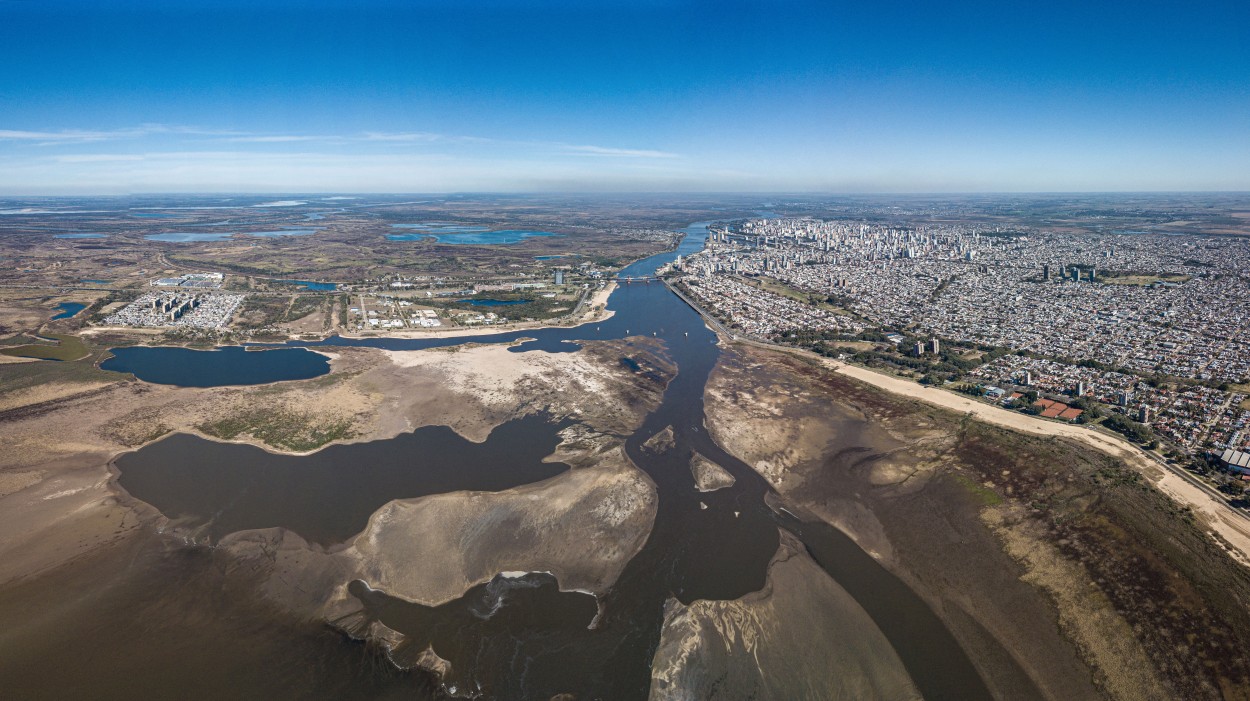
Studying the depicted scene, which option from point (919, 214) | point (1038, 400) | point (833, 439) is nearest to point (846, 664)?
point (833, 439)

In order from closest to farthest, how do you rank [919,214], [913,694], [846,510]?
[913,694] < [846,510] < [919,214]

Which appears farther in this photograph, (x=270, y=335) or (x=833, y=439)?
(x=270, y=335)

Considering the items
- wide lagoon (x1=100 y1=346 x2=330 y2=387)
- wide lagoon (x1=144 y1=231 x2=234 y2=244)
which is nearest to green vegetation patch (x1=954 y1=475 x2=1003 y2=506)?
wide lagoon (x1=100 y1=346 x2=330 y2=387)

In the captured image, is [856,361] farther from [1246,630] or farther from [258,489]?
[258,489]

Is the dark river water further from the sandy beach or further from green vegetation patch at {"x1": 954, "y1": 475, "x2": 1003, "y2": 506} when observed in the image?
the sandy beach

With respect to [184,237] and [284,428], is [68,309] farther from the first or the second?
[184,237]
